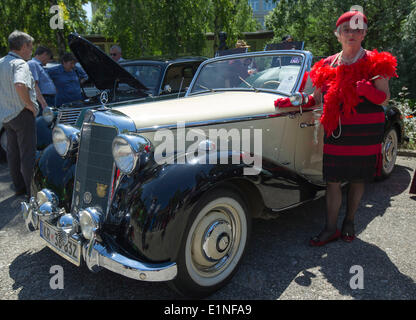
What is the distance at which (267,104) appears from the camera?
2.92 m

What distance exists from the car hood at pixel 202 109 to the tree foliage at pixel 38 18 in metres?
9.36

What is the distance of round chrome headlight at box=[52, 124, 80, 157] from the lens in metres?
2.73

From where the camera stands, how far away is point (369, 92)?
2.52 m

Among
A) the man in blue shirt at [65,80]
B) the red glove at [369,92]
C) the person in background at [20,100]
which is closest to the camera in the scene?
the red glove at [369,92]

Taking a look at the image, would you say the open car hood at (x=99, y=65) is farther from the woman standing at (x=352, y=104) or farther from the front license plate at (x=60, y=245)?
the front license plate at (x=60, y=245)

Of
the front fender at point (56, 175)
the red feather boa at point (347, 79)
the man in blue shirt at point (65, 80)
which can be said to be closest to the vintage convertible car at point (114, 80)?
the man in blue shirt at point (65, 80)

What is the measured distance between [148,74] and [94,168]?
11.4 ft

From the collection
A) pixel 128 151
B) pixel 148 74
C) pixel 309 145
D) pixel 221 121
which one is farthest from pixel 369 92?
pixel 148 74

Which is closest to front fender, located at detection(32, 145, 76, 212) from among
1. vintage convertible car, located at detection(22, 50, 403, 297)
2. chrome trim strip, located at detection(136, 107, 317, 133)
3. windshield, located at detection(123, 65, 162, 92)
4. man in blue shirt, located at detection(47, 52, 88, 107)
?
vintage convertible car, located at detection(22, 50, 403, 297)

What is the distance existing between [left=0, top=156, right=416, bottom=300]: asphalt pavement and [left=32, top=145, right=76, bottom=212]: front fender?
57 centimetres

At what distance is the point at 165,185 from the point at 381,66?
1846mm

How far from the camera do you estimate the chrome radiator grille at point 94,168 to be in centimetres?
236

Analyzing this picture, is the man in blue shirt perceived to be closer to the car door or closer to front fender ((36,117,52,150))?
front fender ((36,117,52,150))

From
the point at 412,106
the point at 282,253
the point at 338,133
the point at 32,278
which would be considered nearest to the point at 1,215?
the point at 32,278
